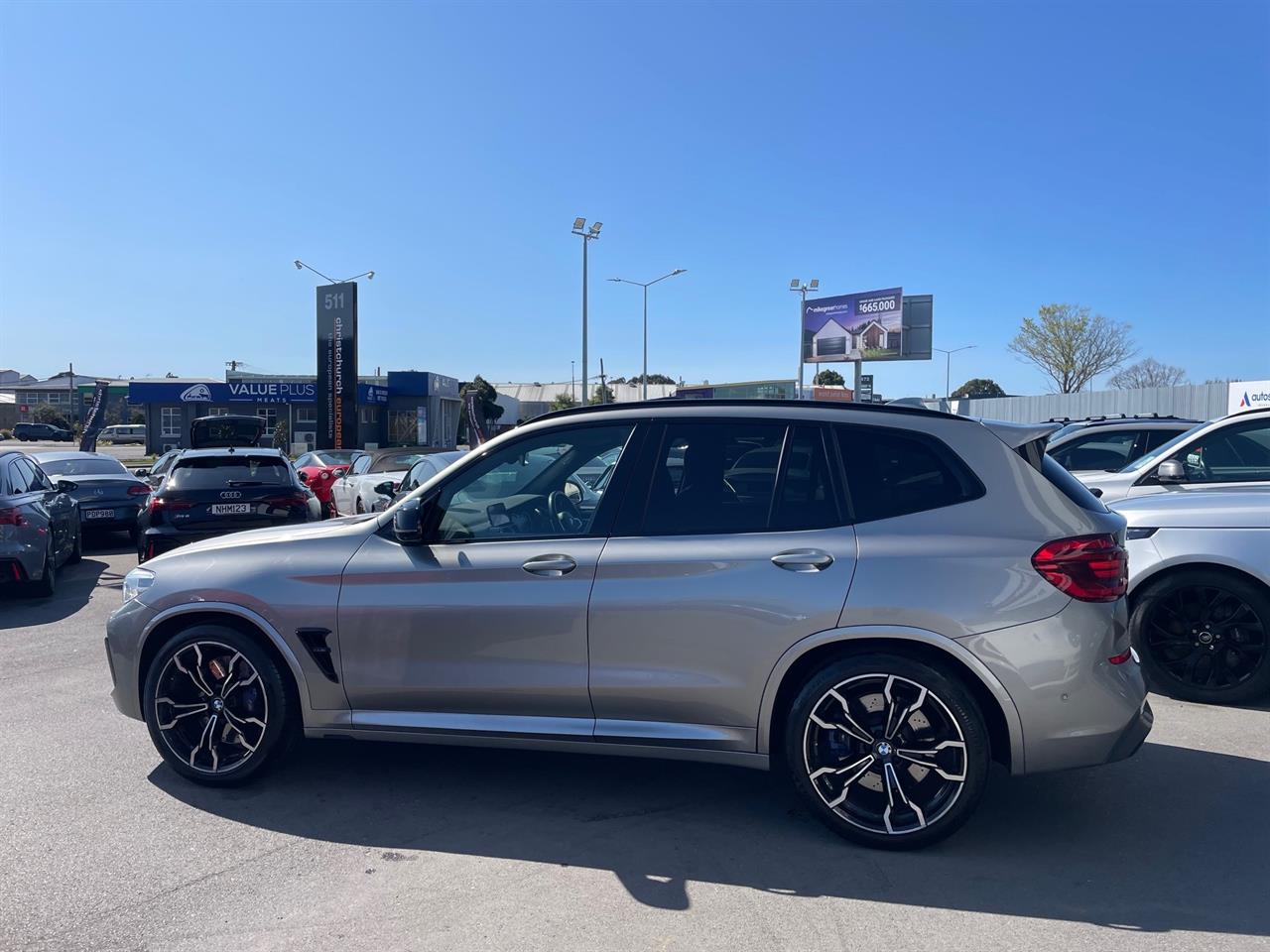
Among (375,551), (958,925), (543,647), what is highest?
(375,551)

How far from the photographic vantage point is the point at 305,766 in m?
5.08

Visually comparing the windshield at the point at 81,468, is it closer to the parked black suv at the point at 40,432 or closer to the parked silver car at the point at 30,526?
the parked silver car at the point at 30,526

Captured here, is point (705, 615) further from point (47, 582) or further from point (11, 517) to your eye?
point (47, 582)

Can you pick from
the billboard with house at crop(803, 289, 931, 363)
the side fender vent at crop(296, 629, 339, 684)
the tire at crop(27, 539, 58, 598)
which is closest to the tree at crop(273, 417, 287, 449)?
the billboard with house at crop(803, 289, 931, 363)

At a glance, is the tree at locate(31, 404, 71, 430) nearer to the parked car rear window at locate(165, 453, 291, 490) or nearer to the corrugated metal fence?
the corrugated metal fence

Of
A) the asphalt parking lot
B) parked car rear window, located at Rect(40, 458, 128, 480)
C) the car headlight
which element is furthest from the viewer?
parked car rear window, located at Rect(40, 458, 128, 480)

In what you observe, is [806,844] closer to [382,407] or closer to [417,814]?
[417,814]

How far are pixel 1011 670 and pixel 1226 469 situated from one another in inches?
180

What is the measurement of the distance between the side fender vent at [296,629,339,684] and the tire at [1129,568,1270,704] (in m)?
4.74

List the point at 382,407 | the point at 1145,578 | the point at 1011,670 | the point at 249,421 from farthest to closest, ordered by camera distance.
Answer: the point at 382,407, the point at 249,421, the point at 1145,578, the point at 1011,670

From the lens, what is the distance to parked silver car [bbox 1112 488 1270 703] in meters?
5.89

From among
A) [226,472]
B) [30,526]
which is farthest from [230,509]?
[30,526]

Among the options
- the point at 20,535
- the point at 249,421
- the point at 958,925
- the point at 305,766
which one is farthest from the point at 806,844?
the point at 249,421

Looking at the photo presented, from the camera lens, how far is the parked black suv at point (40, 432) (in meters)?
68.9
